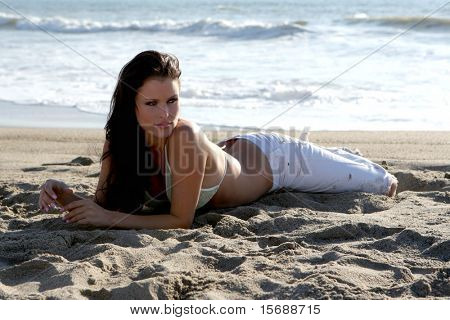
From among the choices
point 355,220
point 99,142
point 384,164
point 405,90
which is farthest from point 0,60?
point 355,220

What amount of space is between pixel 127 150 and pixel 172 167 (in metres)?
0.38

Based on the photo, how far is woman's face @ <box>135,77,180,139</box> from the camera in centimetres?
348

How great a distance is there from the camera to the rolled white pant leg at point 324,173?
4.23 metres

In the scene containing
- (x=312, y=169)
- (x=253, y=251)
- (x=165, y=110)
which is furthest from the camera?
(x=312, y=169)

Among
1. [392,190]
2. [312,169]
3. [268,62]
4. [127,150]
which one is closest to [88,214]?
[127,150]

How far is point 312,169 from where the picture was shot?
4.27m

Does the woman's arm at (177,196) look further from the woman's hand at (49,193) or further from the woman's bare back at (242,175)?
the woman's bare back at (242,175)

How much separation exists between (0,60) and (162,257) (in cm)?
828

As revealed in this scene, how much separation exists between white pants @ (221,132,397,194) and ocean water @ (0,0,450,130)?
2.47m

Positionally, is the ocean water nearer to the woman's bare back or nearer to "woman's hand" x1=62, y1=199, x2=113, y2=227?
the woman's bare back

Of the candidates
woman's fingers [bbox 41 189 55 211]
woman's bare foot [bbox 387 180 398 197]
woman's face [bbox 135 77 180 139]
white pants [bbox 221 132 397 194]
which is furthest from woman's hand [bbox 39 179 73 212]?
woman's bare foot [bbox 387 180 398 197]

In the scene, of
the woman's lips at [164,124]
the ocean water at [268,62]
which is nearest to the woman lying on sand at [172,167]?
the woman's lips at [164,124]

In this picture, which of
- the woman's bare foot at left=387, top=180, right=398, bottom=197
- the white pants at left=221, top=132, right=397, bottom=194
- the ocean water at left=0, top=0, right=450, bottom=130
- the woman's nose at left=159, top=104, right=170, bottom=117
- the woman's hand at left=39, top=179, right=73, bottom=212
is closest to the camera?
the woman's nose at left=159, top=104, right=170, bottom=117

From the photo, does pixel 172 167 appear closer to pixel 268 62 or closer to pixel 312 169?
pixel 312 169
